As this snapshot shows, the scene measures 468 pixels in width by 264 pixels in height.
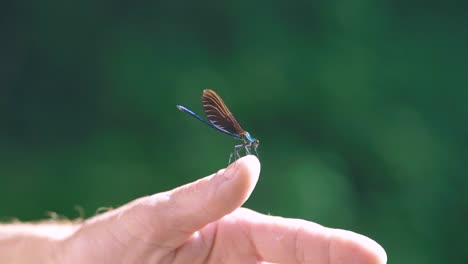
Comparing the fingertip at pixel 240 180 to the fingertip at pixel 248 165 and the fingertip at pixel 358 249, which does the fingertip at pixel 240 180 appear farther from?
the fingertip at pixel 358 249

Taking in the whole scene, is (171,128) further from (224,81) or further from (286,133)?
(286,133)

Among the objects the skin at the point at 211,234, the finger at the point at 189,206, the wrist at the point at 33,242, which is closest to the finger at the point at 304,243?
the skin at the point at 211,234

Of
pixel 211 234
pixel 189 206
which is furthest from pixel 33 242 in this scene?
pixel 189 206

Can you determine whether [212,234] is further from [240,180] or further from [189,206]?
[240,180]

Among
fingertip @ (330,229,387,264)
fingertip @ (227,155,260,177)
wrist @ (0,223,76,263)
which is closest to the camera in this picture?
fingertip @ (227,155,260,177)

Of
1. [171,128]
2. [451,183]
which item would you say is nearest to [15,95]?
[171,128]

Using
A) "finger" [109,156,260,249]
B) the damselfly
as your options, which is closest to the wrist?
"finger" [109,156,260,249]

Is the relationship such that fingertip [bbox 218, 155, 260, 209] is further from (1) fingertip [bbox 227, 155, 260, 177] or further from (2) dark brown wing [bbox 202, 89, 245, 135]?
(2) dark brown wing [bbox 202, 89, 245, 135]
